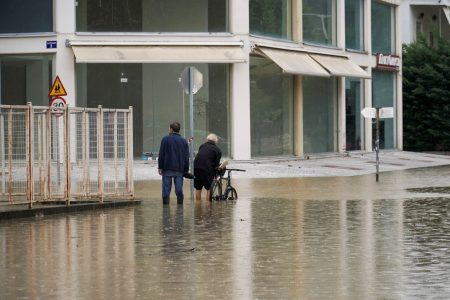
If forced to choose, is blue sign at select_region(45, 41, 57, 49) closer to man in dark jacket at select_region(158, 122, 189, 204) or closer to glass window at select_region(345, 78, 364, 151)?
glass window at select_region(345, 78, 364, 151)

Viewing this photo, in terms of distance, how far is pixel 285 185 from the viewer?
30.9m

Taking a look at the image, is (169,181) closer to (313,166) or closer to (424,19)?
(313,166)

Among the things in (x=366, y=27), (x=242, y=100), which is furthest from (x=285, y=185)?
(x=366, y=27)

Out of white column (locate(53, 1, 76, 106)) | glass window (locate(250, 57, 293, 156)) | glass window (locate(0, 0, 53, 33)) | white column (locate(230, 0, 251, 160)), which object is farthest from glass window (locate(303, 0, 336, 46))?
glass window (locate(0, 0, 53, 33))

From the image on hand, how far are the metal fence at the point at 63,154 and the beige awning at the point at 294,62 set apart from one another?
18072mm

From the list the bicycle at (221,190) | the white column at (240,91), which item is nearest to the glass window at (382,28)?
the white column at (240,91)

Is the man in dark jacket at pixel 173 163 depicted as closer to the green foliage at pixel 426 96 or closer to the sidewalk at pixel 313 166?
the sidewalk at pixel 313 166

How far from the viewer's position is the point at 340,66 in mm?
47656

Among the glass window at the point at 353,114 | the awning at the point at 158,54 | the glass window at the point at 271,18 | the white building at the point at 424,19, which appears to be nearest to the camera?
the awning at the point at 158,54

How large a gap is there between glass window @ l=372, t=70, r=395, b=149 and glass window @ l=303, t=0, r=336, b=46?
632 cm

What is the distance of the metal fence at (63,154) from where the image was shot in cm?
2008

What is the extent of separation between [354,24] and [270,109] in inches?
430

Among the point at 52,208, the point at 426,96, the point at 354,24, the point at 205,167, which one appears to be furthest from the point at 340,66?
the point at 52,208

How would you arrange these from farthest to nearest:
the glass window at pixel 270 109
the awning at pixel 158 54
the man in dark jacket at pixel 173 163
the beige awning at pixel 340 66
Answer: the beige awning at pixel 340 66 → the glass window at pixel 270 109 → the awning at pixel 158 54 → the man in dark jacket at pixel 173 163
